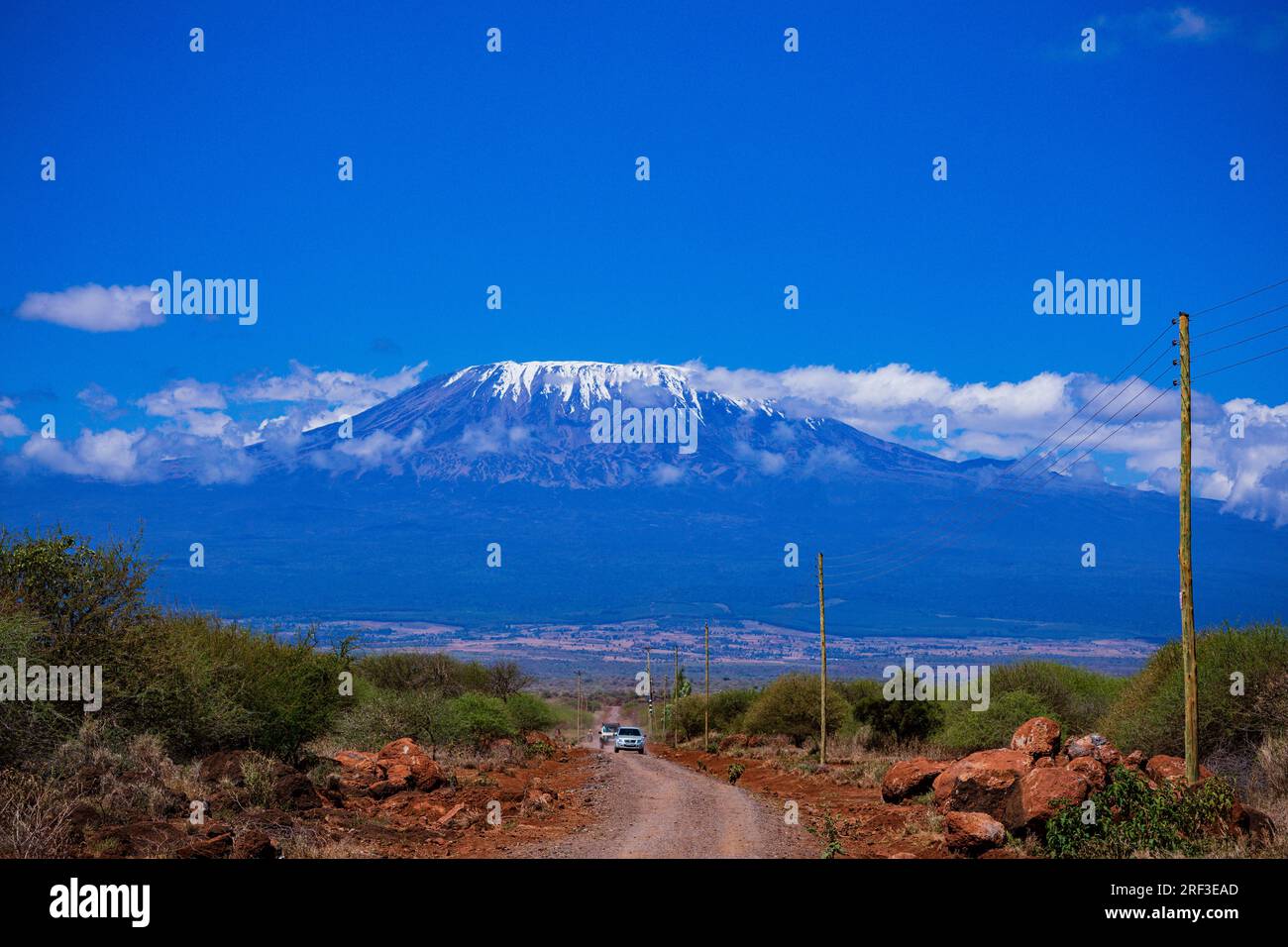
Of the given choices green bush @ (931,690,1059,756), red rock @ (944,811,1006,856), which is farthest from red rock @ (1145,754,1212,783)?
green bush @ (931,690,1059,756)

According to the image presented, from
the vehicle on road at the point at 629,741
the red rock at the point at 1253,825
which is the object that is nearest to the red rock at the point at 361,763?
the red rock at the point at 1253,825

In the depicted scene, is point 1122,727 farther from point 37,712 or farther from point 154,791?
point 37,712

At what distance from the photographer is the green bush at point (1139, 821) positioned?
15.8m

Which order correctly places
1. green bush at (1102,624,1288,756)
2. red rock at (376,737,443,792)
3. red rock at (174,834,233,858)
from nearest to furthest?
red rock at (174,834,233,858) < green bush at (1102,624,1288,756) < red rock at (376,737,443,792)

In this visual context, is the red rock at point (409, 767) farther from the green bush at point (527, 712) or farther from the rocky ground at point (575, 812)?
the green bush at point (527, 712)

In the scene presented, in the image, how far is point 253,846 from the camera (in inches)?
575

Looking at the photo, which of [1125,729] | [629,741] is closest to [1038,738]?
[1125,729]

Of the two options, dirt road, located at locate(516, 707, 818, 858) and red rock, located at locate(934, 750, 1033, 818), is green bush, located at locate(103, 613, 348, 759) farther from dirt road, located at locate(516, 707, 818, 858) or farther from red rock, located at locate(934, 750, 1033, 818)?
red rock, located at locate(934, 750, 1033, 818)

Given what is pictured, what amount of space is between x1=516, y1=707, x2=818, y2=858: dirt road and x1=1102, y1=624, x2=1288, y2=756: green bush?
9542 mm

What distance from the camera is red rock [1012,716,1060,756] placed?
21.8 metres

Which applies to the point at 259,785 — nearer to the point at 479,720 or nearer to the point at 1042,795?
the point at 1042,795

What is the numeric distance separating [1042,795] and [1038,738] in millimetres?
5022

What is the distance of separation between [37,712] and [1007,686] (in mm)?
35513
